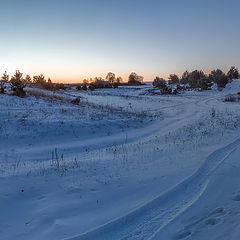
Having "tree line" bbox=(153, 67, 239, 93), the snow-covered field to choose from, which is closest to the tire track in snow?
the snow-covered field

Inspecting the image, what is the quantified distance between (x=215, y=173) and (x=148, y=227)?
15.4ft

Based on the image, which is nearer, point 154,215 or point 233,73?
point 154,215

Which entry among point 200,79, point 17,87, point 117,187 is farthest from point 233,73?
point 117,187

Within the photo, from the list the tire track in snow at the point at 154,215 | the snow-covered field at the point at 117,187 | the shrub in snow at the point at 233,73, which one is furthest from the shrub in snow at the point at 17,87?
the shrub in snow at the point at 233,73

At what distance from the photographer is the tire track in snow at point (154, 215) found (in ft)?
23.5

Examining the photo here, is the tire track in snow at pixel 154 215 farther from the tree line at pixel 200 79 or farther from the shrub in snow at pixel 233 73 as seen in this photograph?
the shrub in snow at pixel 233 73

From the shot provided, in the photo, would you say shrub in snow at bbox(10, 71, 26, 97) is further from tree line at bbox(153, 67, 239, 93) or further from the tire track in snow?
tree line at bbox(153, 67, 239, 93)

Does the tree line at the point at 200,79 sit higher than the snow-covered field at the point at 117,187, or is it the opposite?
the tree line at the point at 200,79

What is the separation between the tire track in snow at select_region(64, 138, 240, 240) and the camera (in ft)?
23.5

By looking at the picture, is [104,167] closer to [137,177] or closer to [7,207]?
[137,177]

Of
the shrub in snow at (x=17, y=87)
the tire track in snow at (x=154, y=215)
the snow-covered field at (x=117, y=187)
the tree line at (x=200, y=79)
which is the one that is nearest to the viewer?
the tire track in snow at (x=154, y=215)

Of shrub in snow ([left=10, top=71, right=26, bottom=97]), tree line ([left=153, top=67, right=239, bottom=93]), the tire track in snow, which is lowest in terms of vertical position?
the tire track in snow

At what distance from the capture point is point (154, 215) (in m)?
8.08

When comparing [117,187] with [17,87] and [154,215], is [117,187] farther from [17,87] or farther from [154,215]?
[17,87]
